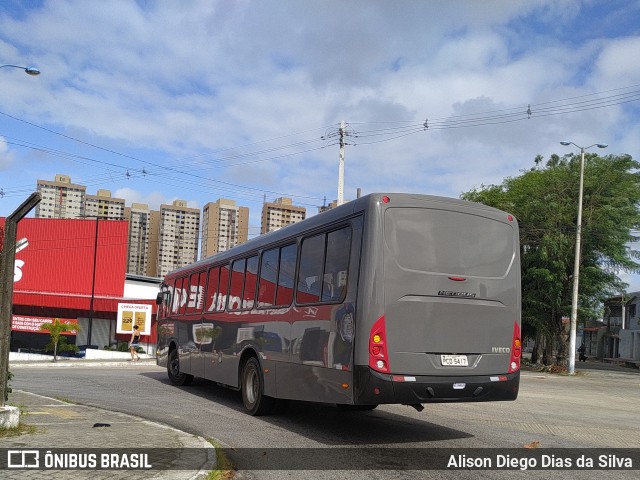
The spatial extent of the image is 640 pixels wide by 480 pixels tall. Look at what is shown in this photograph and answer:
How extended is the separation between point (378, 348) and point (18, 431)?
14.8ft

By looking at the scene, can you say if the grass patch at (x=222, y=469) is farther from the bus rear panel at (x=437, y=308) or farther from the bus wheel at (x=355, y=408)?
the bus wheel at (x=355, y=408)

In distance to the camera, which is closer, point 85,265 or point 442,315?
point 442,315

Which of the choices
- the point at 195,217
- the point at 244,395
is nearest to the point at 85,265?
the point at 195,217

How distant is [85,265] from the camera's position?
4731cm

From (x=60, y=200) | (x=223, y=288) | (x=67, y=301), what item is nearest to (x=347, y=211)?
(x=223, y=288)

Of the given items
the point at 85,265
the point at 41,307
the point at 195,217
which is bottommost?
the point at 41,307

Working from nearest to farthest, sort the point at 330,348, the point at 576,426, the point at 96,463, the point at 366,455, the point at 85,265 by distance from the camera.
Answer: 1. the point at 96,463
2. the point at 366,455
3. the point at 330,348
4. the point at 576,426
5. the point at 85,265

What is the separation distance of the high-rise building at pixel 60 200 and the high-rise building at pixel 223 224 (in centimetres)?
1412

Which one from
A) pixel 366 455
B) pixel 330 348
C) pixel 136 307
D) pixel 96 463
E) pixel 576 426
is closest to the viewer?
pixel 96 463

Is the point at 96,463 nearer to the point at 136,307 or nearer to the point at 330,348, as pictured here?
the point at 330,348

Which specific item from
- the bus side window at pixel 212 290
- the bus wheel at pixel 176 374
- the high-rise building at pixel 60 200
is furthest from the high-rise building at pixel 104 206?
the bus side window at pixel 212 290

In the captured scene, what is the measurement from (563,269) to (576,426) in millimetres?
23386

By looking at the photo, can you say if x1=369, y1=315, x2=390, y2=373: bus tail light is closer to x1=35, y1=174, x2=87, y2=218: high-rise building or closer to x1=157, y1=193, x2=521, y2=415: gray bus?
x1=157, y1=193, x2=521, y2=415: gray bus

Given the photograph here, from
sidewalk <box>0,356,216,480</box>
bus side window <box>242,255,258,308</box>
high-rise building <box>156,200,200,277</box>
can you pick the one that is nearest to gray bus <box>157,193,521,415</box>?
bus side window <box>242,255,258,308</box>
